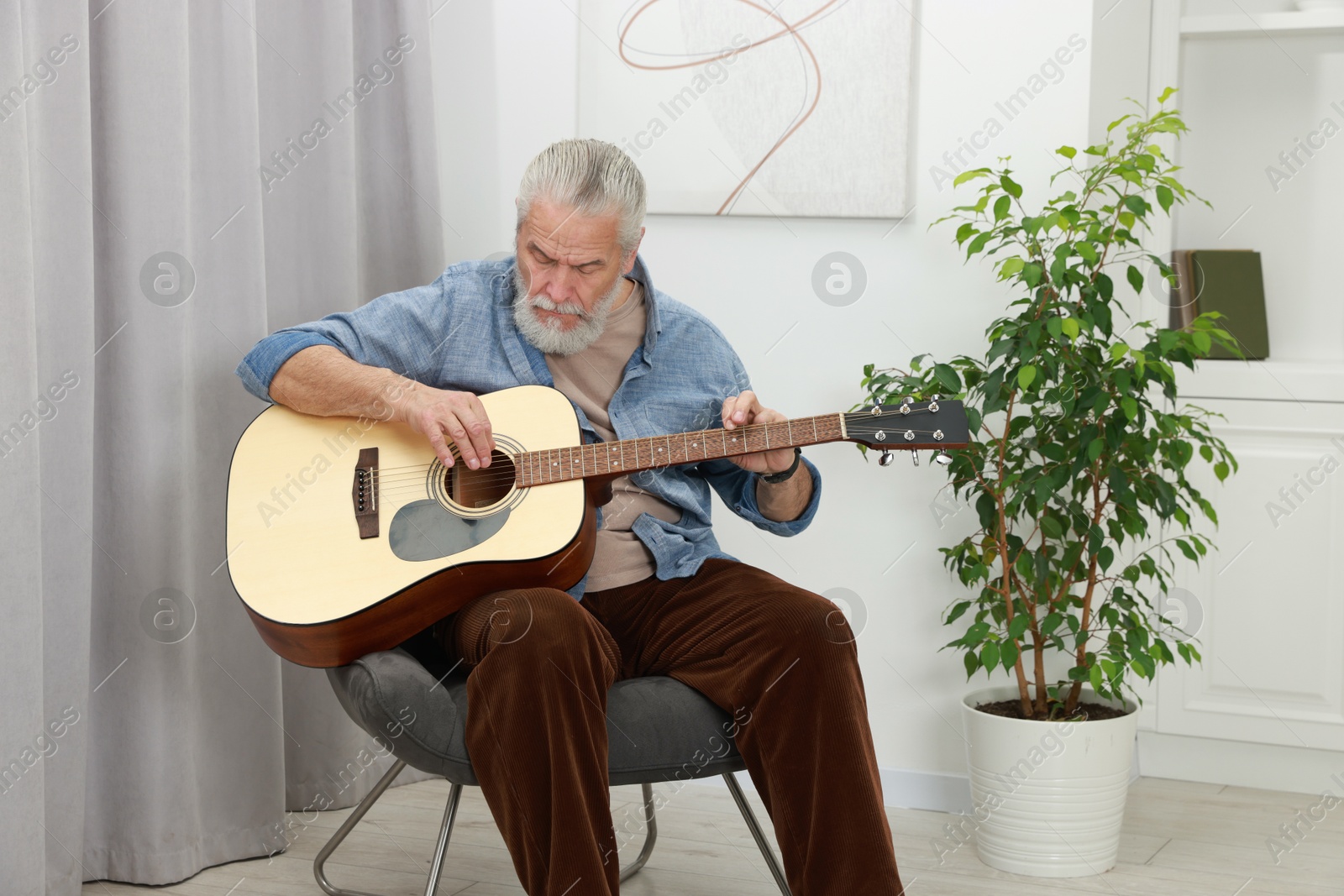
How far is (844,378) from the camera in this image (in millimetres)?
2203

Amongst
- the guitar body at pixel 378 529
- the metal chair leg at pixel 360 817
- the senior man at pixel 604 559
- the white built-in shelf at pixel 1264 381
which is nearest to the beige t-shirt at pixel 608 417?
the senior man at pixel 604 559

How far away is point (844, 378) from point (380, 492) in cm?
107

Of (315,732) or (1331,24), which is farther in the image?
(1331,24)

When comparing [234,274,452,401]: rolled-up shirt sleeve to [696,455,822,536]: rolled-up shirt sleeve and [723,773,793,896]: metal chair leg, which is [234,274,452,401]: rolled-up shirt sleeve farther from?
[723,773,793,896]: metal chair leg

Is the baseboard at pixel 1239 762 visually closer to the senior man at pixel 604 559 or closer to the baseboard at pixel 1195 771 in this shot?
the baseboard at pixel 1195 771

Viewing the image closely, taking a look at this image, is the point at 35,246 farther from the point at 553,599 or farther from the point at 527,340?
the point at 553,599

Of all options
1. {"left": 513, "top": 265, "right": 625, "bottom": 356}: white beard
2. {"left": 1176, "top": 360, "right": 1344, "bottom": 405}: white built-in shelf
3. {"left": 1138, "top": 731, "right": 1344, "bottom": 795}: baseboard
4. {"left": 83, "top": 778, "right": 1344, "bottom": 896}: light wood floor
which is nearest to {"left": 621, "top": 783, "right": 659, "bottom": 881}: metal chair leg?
{"left": 83, "top": 778, "right": 1344, "bottom": 896}: light wood floor

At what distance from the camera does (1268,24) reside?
2330 millimetres

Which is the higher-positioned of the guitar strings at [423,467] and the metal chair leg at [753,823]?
the guitar strings at [423,467]

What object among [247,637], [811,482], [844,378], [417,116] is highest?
[417,116]

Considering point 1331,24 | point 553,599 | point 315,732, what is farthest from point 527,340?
point 1331,24

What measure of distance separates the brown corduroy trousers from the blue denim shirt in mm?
184

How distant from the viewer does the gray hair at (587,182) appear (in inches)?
62.2

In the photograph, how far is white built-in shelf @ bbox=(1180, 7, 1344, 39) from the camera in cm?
231
